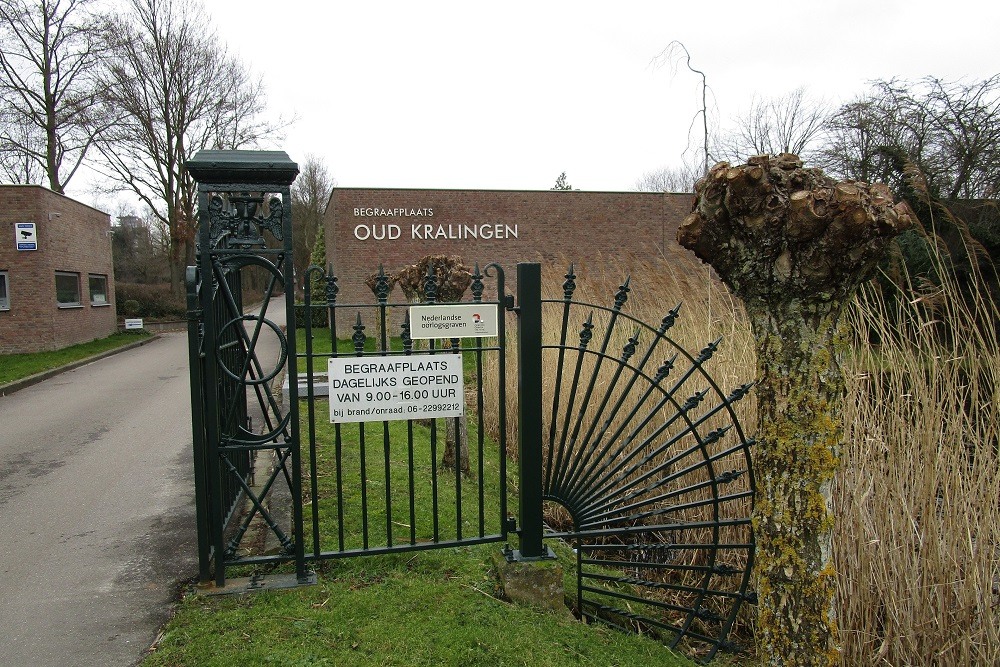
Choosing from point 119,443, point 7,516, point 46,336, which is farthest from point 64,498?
point 46,336

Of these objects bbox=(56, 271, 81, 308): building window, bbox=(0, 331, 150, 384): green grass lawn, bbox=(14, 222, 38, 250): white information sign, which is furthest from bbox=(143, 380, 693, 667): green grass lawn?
bbox=(56, 271, 81, 308): building window

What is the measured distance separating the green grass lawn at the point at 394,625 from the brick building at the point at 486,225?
53.4 ft

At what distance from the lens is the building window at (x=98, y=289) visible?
21.3m

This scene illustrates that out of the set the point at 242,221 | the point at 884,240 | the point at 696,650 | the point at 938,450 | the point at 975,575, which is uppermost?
the point at 242,221

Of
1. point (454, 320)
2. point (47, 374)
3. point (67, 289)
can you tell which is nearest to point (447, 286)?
point (454, 320)

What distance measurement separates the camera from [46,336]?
17.2m

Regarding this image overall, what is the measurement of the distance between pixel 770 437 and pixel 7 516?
5466 mm

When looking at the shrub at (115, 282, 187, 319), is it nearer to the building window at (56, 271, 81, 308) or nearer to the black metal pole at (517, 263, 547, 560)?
the building window at (56, 271, 81, 308)

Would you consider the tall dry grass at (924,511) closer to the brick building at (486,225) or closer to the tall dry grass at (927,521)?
the tall dry grass at (927,521)

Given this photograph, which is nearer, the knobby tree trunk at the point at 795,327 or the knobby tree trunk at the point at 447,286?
the knobby tree trunk at the point at 795,327

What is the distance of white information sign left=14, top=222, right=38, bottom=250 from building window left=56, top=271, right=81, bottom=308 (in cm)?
138

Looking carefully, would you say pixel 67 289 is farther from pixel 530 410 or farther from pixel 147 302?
pixel 530 410

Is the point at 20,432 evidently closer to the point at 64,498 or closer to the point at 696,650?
the point at 64,498

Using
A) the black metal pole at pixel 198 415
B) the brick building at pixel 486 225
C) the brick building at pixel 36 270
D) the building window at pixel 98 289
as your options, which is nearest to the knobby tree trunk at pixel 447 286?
the black metal pole at pixel 198 415
